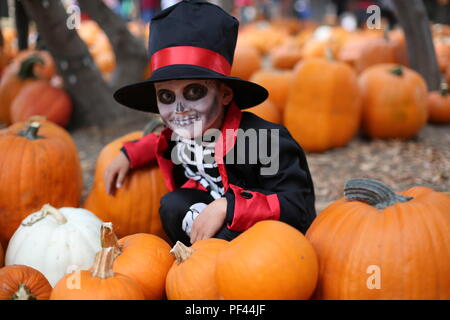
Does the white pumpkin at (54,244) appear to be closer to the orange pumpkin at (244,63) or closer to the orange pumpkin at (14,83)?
A: the orange pumpkin at (14,83)

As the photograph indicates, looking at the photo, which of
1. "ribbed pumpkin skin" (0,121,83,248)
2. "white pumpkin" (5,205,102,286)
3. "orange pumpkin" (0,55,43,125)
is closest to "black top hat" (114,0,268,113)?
"white pumpkin" (5,205,102,286)

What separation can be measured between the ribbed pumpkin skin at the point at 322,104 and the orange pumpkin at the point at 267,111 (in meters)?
0.10

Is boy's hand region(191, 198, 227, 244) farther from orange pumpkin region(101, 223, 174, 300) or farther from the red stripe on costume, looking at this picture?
the red stripe on costume

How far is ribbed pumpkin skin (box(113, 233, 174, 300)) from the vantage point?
1.72 metres

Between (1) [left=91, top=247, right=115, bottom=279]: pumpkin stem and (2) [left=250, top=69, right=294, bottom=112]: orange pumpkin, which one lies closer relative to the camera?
(1) [left=91, top=247, right=115, bottom=279]: pumpkin stem

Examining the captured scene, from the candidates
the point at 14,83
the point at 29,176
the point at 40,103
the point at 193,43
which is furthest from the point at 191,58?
the point at 14,83

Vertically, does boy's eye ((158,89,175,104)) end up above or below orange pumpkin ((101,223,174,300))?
above

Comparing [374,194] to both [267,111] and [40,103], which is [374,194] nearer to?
[267,111]

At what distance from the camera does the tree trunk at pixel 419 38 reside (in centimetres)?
476

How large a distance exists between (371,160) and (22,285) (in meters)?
3.00

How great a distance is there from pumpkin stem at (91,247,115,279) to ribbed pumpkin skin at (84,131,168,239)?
978 millimetres

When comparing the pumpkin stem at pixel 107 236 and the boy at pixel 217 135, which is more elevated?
the boy at pixel 217 135

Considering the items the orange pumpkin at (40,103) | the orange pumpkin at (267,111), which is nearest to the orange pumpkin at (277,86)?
the orange pumpkin at (267,111)
